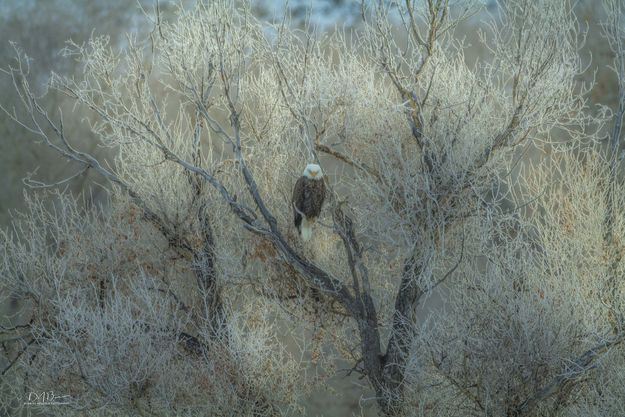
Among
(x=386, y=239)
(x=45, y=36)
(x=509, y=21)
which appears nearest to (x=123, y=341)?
(x=386, y=239)

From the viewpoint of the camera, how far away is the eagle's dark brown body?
7.75 m

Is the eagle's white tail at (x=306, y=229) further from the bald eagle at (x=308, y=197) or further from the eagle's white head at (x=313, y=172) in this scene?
the eagle's white head at (x=313, y=172)

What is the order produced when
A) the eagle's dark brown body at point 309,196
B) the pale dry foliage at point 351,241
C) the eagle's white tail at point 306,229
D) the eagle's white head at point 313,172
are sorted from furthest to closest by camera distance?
the eagle's white tail at point 306,229 → the eagle's dark brown body at point 309,196 → the eagle's white head at point 313,172 → the pale dry foliage at point 351,241

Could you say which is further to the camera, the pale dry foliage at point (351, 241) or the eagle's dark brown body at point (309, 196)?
the eagle's dark brown body at point (309, 196)

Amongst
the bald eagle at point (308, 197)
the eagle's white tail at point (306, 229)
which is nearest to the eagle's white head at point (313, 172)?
the bald eagle at point (308, 197)

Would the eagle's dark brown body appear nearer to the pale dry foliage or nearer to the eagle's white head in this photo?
the eagle's white head

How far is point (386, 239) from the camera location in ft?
27.4

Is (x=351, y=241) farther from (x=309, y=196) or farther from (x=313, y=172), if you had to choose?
(x=313, y=172)

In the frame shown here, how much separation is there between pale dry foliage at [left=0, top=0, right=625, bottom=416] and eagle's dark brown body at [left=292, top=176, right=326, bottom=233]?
161mm

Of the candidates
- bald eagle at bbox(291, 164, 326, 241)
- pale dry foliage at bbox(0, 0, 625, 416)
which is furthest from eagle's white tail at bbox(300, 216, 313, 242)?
pale dry foliage at bbox(0, 0, 625, 416)

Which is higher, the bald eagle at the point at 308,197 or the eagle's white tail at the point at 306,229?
the bald eagle at the point at 308,197

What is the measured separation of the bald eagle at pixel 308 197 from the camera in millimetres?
7703

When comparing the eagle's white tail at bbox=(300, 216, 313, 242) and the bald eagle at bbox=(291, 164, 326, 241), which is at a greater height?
the bald eagle at bbox=(291, 164, 326, 241)

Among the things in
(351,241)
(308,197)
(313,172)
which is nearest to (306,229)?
(308,197)
